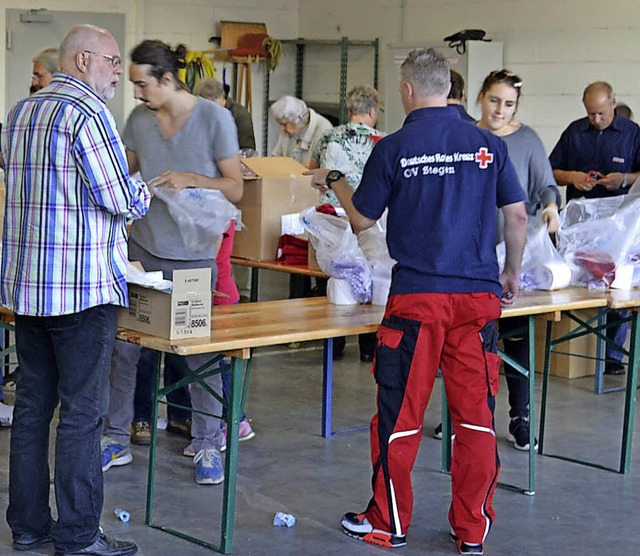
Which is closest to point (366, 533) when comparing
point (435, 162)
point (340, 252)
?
point (340, 252)

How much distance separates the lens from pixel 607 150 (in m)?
6.23

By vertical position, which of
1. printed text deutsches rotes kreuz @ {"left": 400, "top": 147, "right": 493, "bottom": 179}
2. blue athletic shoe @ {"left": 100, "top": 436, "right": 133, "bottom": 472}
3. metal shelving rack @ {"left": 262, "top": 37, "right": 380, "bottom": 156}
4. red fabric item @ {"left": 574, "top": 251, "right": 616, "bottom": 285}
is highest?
metal shelving rack @ {"left": 262, "top": 37, "right": 380, "bottom": 156}

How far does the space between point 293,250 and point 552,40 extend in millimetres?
3299

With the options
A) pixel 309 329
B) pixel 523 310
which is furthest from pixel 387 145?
pixel 523 310

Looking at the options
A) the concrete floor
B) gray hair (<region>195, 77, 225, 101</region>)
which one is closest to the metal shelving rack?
gray hair (<region>195, 77, 225, 101</region>)

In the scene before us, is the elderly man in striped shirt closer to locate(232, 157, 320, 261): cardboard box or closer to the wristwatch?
the wristwatch

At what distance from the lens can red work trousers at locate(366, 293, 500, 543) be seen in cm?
327

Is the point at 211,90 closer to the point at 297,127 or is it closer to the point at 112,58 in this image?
the point at 297,127

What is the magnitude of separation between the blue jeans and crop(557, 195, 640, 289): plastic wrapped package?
212 centimetres

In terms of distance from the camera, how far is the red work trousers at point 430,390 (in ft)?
10.7

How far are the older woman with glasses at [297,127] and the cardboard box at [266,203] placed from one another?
97 cm

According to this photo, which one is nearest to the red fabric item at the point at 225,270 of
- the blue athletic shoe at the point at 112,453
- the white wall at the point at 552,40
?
the blue athletic shoe at the point at 112,453

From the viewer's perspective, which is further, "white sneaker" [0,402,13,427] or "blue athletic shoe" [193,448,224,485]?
"white sneaker" [0,402,13,427]

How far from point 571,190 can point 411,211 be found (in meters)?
3.42
